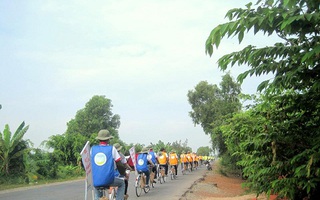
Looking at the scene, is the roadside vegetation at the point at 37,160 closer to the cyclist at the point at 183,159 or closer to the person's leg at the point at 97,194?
the cyclist at the point at 183,159

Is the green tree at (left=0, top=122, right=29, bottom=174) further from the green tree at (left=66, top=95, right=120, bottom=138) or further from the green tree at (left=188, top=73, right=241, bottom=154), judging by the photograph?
the green tree at (left=66, top=95, right=120, bottom=138)

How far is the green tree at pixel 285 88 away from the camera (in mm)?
3508

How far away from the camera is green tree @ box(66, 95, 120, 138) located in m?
50.1

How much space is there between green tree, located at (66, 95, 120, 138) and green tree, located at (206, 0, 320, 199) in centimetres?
4447

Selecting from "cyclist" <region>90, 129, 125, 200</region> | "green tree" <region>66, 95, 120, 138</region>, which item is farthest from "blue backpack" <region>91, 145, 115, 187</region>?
"green tree" <region>66, 95, 120, 138</region>

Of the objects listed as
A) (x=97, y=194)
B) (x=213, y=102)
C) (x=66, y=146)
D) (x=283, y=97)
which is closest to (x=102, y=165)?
(x=97, y=194)

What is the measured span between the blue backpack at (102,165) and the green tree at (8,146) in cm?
1706

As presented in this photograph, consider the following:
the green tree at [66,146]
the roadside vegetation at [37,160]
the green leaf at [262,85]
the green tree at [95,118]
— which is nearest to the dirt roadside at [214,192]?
the green leaf at [262,85]

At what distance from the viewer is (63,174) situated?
88.4 ft

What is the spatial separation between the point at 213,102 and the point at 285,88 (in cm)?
2935

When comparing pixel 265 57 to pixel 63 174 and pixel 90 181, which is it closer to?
pixel 90 181

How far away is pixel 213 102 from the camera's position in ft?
112

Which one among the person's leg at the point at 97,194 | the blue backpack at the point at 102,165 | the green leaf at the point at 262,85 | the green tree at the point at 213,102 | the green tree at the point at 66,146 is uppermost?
the green tree at the point at 213,102

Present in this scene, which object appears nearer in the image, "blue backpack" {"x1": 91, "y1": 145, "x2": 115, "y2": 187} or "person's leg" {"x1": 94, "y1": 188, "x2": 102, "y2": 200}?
"blue backpack" {"x1": 91, "y1": 145, "x2": 115, "y2": 187}
